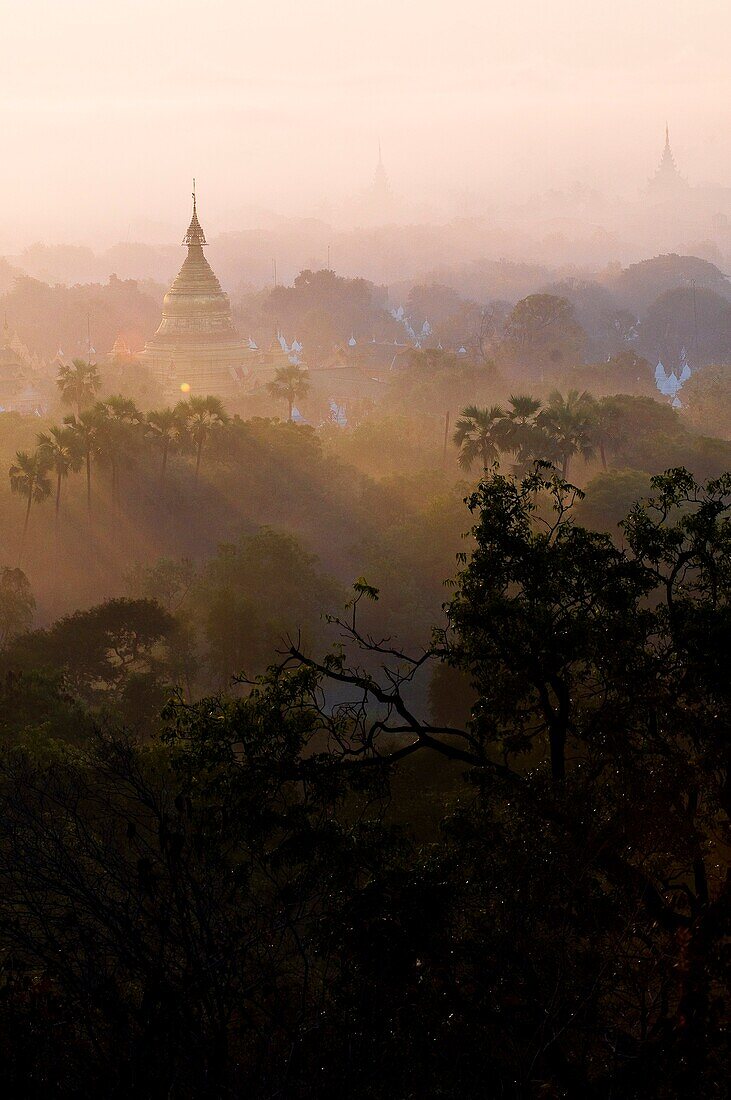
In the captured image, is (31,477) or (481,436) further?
(481,436)

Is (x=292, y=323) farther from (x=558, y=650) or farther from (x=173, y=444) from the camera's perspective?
(x=558, y=650)

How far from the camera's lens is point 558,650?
43.9ft

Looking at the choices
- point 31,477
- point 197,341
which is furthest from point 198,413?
point 197,341

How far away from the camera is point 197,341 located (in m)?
81.7

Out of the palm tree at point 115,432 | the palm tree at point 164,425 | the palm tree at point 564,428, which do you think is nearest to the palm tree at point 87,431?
the palm tree at point 115,432

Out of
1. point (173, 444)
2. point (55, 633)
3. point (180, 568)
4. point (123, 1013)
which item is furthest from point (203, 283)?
point (123, 1013)

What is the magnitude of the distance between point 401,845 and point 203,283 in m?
74.8

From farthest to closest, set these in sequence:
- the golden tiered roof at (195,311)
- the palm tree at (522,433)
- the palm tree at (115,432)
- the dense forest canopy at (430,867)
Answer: the golden tiered roof at (195,311), the palm tree at (522,433), the palm tree at (115,432), the dense forest canopy at (430,867)

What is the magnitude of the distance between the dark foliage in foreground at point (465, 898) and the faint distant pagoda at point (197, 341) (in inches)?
2542

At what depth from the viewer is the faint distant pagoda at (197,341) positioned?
7900cm

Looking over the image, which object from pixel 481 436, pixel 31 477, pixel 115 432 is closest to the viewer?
pixel 31 477

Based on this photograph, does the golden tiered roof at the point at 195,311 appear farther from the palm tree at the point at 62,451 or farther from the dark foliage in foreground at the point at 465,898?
the dark foliage in foreground at the point at 465,898

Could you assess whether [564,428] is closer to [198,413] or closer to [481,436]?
[481,436]

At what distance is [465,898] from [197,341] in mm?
71548
